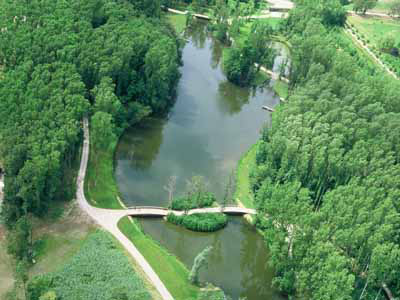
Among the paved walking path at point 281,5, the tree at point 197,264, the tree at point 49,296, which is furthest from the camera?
the paved walking path at point 281,5

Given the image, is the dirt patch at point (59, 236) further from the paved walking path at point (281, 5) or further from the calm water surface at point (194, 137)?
the paved walking path at point (281, 5)

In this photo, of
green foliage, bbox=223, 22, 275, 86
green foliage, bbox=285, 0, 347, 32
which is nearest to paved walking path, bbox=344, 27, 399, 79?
green foliage, bbox=285, 0, 347, 32

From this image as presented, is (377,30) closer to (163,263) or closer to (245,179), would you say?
(245,179)

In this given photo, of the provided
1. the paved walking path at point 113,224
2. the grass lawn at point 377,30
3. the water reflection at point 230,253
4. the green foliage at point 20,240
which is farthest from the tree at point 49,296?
the grass lawn at point 377,30

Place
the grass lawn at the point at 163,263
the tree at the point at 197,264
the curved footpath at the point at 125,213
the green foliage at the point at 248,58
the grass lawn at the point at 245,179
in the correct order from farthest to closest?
the green foliage at the point at 248,58 < the grass lawn at the point at 245,179 < the curved footpath at the point at 125,213 < the grass lawn at the point at 163,263 < the tree at the point at 197,264

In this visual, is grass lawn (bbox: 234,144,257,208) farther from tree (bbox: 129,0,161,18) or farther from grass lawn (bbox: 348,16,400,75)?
grass lawn (bbox: 348,16,400,75)

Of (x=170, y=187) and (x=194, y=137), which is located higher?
(x=194, y=137)

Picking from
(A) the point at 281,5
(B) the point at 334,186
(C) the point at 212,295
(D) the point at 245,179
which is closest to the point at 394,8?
(A) the point at 281,5
